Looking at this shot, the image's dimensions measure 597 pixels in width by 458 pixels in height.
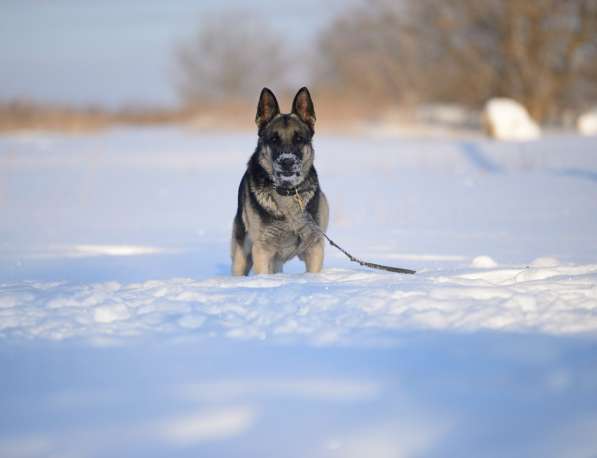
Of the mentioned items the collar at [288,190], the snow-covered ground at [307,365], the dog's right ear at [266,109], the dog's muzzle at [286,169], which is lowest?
the snow-covered ground at [307,365]

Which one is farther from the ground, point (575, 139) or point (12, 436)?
point (575, 139)

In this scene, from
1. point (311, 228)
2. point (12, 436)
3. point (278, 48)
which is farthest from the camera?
point (278, 48)

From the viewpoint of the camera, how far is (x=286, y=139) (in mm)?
4707

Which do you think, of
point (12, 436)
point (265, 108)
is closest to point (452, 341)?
point (12, 436)

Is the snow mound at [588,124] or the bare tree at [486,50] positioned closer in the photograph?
the snow mound at [588,124]

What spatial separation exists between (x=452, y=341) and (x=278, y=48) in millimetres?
62980

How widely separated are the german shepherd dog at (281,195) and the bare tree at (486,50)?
908 inches

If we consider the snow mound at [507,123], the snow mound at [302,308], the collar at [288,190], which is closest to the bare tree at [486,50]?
the snow mound at [507,123]

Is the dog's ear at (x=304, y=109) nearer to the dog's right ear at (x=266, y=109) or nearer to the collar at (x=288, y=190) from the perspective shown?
the dog's right ear at (x=266, y=109)

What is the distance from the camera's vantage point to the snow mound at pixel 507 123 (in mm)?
20359

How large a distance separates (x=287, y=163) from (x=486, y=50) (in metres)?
26.0

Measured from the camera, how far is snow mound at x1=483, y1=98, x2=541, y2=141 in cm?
2036

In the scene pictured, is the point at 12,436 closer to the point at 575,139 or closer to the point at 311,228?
the point at 311,228

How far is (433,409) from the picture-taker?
226 centimetres
